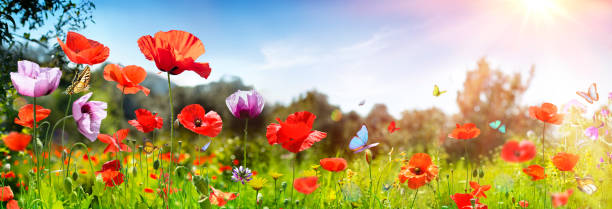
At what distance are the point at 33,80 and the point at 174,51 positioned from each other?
0.56m

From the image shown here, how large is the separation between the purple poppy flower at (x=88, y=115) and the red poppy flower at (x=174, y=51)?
0.38 meters

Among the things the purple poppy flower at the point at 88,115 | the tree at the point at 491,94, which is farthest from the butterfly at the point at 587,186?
the tree at the point at 491,94

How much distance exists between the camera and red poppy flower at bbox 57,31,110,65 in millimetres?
1664

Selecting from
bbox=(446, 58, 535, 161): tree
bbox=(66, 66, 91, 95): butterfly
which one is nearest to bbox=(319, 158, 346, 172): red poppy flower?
bbox=(66, 66, 91, 95): butterfly

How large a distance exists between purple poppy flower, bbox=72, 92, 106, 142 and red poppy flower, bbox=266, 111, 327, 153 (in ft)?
2.37

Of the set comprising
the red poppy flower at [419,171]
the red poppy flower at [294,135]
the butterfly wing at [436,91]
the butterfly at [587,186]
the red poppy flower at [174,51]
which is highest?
the red poppy flower at [174,51]

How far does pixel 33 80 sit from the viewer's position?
1562mm

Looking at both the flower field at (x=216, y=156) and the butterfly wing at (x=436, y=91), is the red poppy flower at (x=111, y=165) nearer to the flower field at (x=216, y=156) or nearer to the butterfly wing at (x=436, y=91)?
the flower field at (x=216, y=156)

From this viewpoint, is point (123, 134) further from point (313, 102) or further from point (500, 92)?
point (500, 92)

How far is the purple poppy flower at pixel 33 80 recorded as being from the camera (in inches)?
61.4

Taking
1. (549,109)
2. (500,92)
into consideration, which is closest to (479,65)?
(500,92)

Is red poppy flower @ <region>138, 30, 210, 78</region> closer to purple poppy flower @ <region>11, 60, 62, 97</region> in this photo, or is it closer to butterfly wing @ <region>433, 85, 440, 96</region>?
purple poppy flower @ <region>11, 60, 62, 97</region>

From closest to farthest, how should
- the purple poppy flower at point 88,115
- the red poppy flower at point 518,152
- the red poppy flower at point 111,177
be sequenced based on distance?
1. the red poppy flower at point 518,152
2. the purple poppy flower at point 88,115
3. the red poppy flower at point 111,177

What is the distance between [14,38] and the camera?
137 inches
